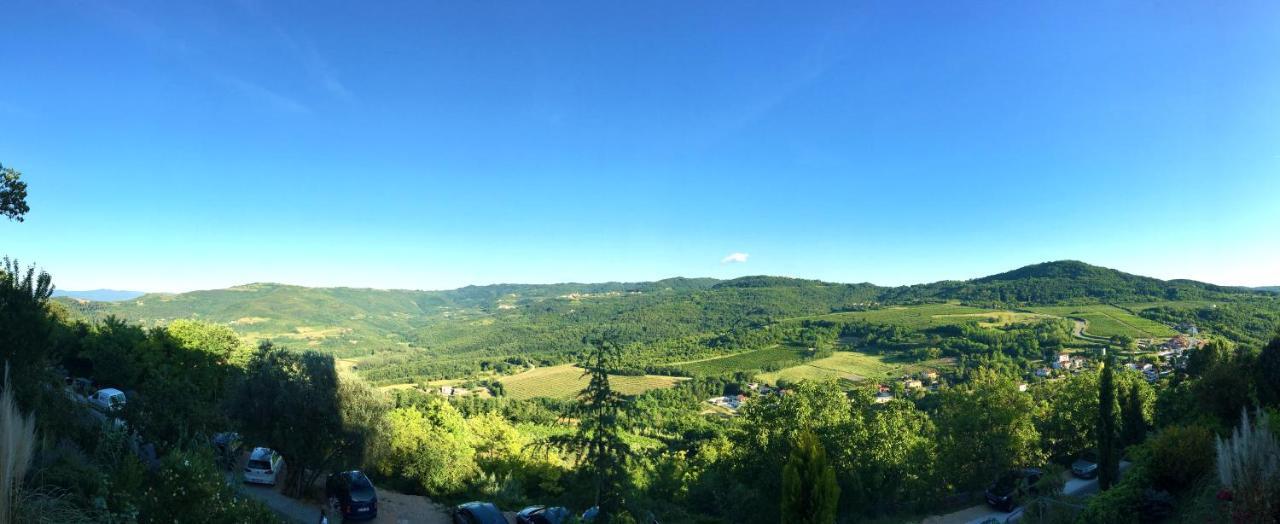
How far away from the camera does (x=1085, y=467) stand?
23141 millimetres

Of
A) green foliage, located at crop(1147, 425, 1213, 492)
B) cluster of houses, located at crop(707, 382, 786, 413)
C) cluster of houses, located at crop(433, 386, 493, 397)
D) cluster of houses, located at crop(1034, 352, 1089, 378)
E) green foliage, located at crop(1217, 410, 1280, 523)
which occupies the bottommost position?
cluster of houses, located at crop(433, 386, 493, 397)

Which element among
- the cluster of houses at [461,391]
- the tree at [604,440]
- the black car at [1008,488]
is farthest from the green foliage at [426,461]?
the cluster of houses at [461,391]

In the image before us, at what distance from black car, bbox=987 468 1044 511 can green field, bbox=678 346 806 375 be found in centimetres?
7898

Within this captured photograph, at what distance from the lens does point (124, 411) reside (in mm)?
10344

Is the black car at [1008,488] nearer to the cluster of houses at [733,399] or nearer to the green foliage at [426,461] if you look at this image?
the green foliage at [426,461]

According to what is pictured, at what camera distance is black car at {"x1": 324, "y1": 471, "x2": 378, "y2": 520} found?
1294 cm

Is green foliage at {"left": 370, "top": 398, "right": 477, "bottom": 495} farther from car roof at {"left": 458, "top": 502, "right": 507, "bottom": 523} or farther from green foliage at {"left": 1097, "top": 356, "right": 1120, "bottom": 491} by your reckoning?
green foliage at {"left": 1097, "top": 356, "right": 1120, "bottom": 491}

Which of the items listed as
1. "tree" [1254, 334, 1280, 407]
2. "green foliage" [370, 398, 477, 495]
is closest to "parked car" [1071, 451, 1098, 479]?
"tree" [1254, 334, 1280, 407]

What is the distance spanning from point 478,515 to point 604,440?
224 inches

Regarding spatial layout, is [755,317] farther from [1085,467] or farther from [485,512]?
[485,512]

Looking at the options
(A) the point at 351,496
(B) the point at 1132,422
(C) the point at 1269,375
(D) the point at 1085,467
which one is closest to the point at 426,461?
(A) the point at 351,496

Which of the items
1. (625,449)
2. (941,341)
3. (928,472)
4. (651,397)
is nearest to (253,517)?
(625,449)

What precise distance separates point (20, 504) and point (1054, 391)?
133 feet

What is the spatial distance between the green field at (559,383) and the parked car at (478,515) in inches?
2833
